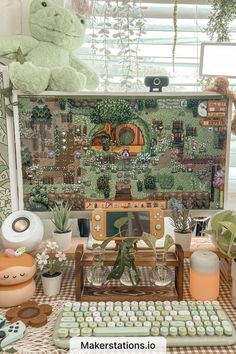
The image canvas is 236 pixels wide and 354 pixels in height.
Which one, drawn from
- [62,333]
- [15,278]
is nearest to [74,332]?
[62,333]

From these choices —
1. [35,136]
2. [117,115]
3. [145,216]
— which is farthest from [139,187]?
[35,136]

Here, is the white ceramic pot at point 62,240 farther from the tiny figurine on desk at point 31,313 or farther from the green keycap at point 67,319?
the green keycap at point 67,319

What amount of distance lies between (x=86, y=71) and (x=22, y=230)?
1.97ft

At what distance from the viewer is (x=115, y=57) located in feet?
5.23

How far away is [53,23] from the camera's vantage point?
1.36 meters

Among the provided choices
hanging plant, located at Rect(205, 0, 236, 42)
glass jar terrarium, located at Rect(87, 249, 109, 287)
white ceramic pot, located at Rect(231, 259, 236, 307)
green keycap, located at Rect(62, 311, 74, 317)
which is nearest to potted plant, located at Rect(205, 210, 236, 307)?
white ceramic pot, located at Rect(231, 259, 236, 307)

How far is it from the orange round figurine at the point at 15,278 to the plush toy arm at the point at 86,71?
661mm

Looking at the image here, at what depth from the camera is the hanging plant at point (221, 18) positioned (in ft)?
4.91

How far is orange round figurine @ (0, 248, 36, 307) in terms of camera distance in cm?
111

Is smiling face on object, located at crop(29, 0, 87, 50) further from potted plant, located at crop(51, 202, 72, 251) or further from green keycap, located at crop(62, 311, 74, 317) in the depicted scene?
green keycap, located at crop(62, 311, 74, 317)

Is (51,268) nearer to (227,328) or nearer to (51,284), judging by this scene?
(51,284)

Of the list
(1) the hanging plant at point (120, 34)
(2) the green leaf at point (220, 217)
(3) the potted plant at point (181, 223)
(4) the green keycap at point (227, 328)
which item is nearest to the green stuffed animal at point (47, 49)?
(1) the hanging plant at point (120, 34)

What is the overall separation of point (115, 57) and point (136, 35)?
0.11 m

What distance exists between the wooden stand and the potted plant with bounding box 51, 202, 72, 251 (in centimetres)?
17
